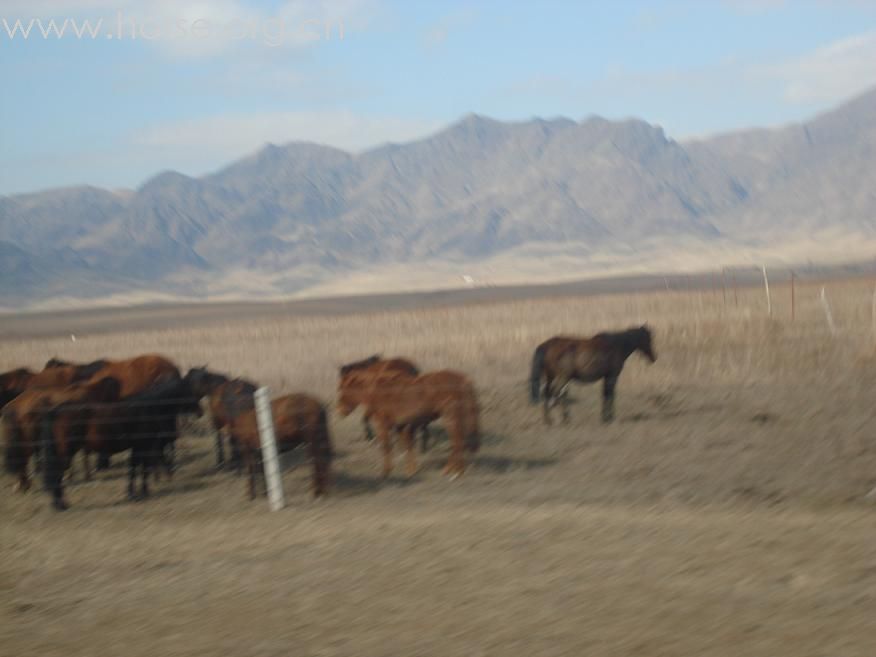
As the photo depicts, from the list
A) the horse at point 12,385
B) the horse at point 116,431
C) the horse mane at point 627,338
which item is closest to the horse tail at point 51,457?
the horse at point 116,431

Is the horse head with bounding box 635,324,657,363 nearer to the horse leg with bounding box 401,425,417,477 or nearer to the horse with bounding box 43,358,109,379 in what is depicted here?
the horse leg with bounding box 401,425,417,477

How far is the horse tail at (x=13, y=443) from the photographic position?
12.6 meters

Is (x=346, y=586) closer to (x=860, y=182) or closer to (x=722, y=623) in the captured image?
(x=722, y=623)

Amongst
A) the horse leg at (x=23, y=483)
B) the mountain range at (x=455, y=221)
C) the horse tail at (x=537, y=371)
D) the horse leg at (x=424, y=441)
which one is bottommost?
the horse leg at (x=424, y=441)

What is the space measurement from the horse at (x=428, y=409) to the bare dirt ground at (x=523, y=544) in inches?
12.5

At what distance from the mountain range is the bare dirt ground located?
3852 inches

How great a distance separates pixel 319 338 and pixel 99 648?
97.2 feet

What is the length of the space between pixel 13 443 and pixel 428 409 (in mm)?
4404

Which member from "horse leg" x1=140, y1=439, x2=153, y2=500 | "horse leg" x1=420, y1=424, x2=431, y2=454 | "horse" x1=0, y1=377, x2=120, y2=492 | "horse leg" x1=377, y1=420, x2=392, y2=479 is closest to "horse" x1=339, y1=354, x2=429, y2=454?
"horse leg" x1=420, y1=424, x2=431, y2=454

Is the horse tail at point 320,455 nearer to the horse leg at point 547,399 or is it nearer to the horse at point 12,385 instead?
the horse leg at point 547,399

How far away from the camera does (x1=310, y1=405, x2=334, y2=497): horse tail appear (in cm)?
1134

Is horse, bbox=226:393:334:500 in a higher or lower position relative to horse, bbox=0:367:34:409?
lower

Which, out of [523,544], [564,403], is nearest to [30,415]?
[523,544]

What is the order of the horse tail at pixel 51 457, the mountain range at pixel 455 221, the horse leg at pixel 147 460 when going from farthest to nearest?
the mountain range at pixel 455 221, the horse leg at pixel 147 460, the horse tail at pixel 51 457
